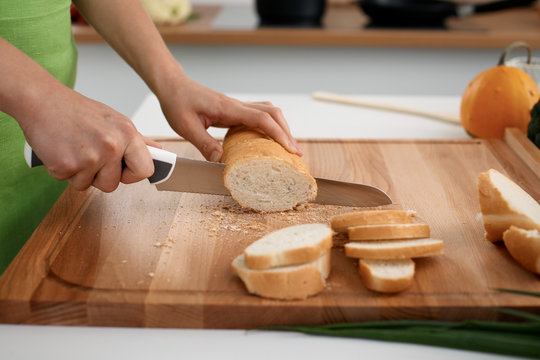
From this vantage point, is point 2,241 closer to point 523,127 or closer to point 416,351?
point 416,351

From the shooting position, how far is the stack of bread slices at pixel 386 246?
3.55 feet

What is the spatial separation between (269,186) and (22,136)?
600 mm

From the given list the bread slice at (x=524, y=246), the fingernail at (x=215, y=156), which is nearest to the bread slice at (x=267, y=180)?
the fingernail at (x=215, y=156)

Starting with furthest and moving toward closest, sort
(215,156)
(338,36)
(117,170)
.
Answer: (338,36) < (215,156) < (117,170)

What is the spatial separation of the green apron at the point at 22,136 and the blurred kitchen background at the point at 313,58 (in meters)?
1.62

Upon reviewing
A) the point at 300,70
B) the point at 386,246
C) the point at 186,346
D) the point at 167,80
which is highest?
the point at 167,80

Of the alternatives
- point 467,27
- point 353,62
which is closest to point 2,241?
point 353,62

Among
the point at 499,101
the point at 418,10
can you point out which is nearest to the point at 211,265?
the point at 499,101

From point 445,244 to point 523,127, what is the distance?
2.55 feet

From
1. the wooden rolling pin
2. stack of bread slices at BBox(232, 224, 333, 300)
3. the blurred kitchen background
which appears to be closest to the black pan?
the blurred kitchen background

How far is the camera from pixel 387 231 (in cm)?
117

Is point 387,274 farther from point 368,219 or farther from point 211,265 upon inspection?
point 211,265

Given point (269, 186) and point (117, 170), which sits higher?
point (117, 170)

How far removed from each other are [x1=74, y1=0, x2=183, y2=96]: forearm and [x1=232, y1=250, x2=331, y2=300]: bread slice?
28.3 inches
